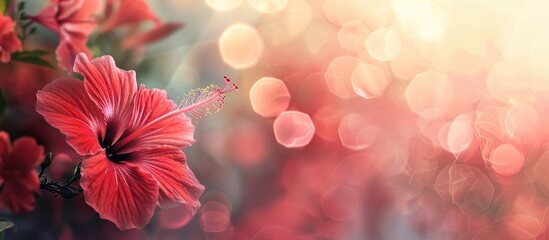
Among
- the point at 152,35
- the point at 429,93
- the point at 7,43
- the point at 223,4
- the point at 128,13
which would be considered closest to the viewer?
the point at 7,43

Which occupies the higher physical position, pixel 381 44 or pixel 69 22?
pixel 69 22

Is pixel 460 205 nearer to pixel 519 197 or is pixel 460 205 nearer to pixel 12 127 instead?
pixel 519 197

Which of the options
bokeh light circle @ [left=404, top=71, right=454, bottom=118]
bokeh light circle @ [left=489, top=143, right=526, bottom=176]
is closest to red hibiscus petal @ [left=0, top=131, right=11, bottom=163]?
bokeh light circle @ [left=404, top=71, right=454, bottom=118]

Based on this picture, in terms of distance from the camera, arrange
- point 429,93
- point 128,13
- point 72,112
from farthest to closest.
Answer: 1. point 429,93
2. point 128,13
3. point 72,112

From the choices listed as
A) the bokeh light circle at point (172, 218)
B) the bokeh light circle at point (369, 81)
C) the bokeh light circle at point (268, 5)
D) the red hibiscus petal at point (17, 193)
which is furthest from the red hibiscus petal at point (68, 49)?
the bokeh light circle at point (369, 81)

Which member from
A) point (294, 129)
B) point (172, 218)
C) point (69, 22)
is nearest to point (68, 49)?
point (69, 22)

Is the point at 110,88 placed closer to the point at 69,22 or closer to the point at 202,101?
the point at 202,101

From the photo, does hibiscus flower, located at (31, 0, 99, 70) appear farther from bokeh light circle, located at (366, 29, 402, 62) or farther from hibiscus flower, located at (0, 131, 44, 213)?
bokeh light circle, located at (366, 29, 402, 62)
